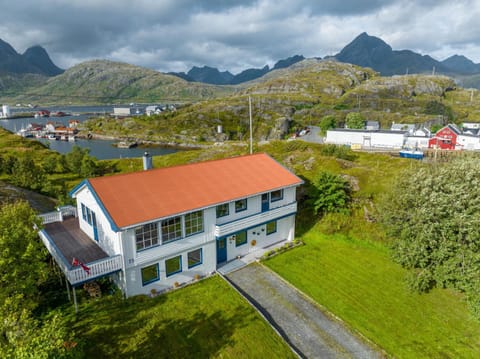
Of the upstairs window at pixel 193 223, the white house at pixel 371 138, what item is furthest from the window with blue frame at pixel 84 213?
the white house at pixel 371 138

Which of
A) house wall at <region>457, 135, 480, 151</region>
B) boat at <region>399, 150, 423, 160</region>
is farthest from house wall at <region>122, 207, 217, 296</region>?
house wall at <region>457, 135, 480, 151</region>

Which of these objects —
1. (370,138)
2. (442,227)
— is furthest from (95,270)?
(370,138)

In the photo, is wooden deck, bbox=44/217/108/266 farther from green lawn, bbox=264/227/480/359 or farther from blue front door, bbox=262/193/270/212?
green lawn, bbox=264/227/480/359

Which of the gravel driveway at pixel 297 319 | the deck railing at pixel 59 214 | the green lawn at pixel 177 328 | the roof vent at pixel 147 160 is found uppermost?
the roof vent at pixel 147 160

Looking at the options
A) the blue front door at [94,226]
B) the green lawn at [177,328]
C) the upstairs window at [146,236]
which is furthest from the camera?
the blue front door at [94,226]

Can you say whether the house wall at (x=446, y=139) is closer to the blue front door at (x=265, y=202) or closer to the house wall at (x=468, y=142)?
the house wall at (x=468, y=142)

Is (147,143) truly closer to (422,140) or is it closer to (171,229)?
(422,140)

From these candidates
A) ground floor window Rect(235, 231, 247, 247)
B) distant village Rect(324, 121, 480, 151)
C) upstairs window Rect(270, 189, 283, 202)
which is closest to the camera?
ground floor window Rect(235, 231, 247, 247)

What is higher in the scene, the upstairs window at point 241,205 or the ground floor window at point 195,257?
the upstairs window at point 241,205
